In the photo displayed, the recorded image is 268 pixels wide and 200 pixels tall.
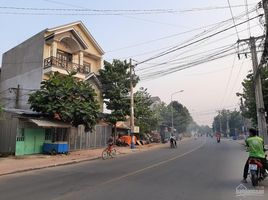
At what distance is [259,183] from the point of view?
10.4 metres

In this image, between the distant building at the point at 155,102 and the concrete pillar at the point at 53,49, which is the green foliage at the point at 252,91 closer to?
the concrete pillar at the point at 53,49

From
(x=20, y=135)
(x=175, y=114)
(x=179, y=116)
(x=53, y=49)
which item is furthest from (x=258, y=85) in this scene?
(x=179, y=116)

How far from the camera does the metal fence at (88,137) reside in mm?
29359

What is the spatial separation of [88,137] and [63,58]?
30.7 ft

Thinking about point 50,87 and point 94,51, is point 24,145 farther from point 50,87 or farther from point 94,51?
point 94,51

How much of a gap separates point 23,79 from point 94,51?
29.9 ft

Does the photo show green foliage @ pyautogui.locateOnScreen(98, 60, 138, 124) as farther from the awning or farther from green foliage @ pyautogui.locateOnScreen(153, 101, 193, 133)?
green foliage @ pyautogui.locateOnScreen(153, 101, 193, 133)

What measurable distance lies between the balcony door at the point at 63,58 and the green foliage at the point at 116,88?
4.13 meters

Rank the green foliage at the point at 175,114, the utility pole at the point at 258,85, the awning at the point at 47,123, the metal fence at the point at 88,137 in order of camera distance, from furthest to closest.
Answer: the green foliage at the point at 175,114, the metal fence at the point at 88,137, the utility pole at the point at 258,85, the awning at the point at 47,123

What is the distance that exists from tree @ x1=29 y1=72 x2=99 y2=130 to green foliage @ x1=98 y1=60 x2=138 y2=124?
9.95 meters

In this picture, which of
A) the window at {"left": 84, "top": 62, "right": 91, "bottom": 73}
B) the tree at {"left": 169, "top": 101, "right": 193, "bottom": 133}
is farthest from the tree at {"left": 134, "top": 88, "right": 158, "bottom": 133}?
the tree at {"left": 169, "top": 101, "right": 193, "bottom": 133}

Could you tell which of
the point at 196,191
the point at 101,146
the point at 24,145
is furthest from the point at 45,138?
the point at 196,191

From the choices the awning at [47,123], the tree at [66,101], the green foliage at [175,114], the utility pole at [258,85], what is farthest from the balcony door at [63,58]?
the green foliage at [175,114]

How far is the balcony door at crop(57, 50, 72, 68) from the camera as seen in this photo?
3366 cm
